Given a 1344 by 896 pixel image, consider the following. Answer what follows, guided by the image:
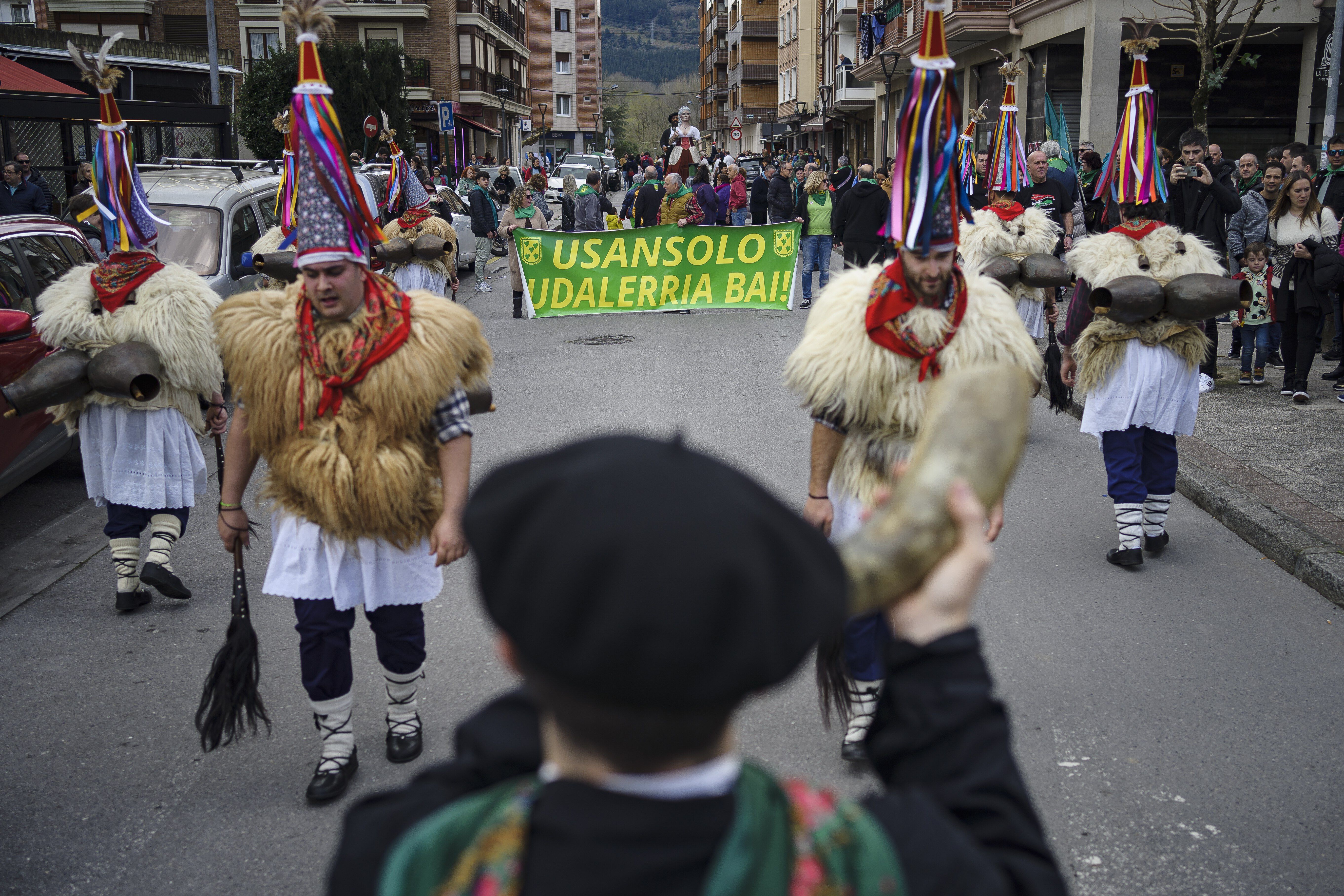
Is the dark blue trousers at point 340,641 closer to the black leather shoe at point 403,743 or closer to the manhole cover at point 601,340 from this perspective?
the black leather shoe at point 403,743

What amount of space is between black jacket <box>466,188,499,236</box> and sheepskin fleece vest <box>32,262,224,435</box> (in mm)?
13542

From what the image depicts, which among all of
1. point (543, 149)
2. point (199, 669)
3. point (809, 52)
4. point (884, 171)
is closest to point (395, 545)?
point (199, 669)

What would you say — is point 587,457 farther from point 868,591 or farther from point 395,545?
point 395,545

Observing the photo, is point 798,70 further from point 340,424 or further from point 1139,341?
point 340,424

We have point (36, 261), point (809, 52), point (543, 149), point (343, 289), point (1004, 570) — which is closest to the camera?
point (343, 289)

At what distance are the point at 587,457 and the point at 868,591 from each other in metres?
0.36

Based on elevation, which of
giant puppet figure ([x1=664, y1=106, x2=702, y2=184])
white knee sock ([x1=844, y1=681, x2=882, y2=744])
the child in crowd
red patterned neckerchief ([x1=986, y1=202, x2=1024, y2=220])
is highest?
giant puppet figure ([x1=664, y1=106, x2=702, y2=184])

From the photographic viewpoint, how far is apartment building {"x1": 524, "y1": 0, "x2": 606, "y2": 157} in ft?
281

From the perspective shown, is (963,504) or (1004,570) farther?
(1004,570)

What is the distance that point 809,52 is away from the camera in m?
61.7

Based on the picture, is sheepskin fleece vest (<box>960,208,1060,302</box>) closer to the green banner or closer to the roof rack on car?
the green banner

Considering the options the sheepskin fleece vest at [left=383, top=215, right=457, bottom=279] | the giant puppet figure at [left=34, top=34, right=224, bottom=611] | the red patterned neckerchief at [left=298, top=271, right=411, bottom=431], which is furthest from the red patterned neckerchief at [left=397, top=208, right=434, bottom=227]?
the red patterned neckerchief at [left=298, top=271, right=411, bottom=431]

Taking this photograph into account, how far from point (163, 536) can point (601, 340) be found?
28.9 ft

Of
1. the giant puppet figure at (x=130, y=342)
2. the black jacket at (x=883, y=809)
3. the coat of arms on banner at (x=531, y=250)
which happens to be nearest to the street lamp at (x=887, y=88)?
the coat of arms on banner at (x=531, y=250)
